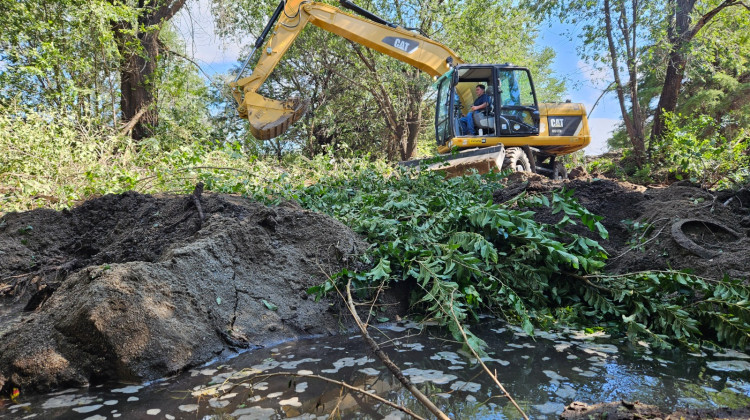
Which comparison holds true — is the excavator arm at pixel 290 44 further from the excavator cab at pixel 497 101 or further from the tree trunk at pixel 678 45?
the tree trunk at pixel 678 45

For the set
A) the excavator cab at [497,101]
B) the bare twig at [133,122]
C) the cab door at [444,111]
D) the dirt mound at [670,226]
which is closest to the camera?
the dirt mound at [670,226]

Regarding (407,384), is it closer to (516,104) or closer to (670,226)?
(670,226)

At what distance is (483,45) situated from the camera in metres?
17.1

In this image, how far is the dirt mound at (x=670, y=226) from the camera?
4.06 m

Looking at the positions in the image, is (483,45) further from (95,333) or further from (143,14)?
(95,333)

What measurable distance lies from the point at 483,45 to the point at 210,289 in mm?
16053

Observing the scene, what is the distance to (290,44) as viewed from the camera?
942 centimetres

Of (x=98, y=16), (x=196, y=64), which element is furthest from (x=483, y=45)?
(x=98, y=16)

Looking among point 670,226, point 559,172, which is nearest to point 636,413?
point 670,226

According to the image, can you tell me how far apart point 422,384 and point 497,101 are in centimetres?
810

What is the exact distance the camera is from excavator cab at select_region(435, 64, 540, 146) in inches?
380

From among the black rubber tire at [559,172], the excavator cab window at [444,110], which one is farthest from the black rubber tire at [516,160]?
the black rubber tire at [559,172]

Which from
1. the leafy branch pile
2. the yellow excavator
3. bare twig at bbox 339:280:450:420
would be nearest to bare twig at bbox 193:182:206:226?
the leafy branch pile

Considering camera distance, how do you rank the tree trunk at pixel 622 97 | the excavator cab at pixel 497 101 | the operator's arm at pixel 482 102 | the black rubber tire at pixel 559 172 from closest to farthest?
the excavator cab at pixel 497 101
the operator's arm at pixel 482 102
the black rubber tire at pixel 559 172
the tree trunk at pixel 622 97
